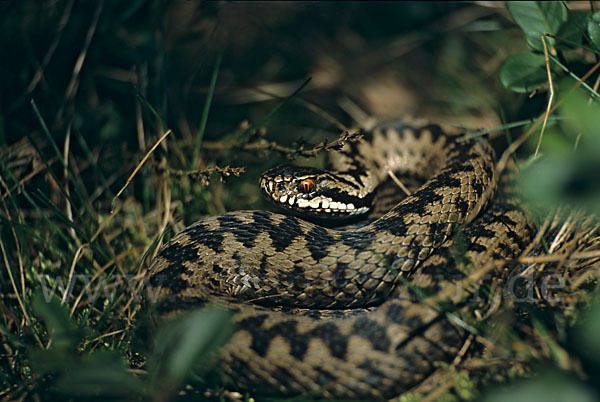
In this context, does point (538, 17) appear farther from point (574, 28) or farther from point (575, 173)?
point (575, 173)

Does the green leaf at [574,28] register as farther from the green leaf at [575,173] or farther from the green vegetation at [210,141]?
the green leaf at [575,173]

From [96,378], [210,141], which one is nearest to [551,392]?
[96,378]

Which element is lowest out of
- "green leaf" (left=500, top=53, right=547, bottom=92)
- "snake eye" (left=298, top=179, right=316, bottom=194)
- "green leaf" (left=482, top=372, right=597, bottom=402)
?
"green leaf" (left=482, top=372, right=597, bottom=402)

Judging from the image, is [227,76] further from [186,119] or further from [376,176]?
[376,176]

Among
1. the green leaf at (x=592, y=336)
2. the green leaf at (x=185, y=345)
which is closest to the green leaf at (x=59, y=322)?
the green leaf at (x=185, y=345)

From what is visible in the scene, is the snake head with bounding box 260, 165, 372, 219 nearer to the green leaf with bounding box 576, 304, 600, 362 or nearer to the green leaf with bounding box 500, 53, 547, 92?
the green leaf with bounding box 500, 53, 547, 92

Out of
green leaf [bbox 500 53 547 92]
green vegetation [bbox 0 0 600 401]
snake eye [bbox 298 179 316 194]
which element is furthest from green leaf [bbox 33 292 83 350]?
green leaf [bbox 500 53 547 92]
